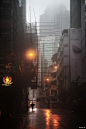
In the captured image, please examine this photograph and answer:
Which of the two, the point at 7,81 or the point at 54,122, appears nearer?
the point at 54,122

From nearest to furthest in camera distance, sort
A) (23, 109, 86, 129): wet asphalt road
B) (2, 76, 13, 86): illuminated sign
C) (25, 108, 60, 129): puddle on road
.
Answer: (23, 109, 86, 129): wet asphalt road → (25, 108, 60, 129): puddle on road → (2, 76, 13, 86): illuminated sign

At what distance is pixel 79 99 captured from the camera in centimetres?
5778

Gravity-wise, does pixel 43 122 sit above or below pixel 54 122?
below

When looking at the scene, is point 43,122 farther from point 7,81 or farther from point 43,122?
point 7,81

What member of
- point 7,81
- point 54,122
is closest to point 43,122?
point 54,122

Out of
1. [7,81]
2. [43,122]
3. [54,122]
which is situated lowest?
[43,122]

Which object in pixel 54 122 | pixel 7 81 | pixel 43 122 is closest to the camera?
pixel 54 122

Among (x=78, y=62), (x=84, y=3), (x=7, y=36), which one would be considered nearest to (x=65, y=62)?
(x=78, y=62)

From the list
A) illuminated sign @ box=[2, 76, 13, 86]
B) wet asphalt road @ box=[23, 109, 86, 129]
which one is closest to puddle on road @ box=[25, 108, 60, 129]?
wet asphalt road @ box=[23, 109, 86, 129]

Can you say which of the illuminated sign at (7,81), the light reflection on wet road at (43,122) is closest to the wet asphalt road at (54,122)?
the light reflection on wet road at (43,122)

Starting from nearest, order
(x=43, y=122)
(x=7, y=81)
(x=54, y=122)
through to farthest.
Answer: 1. (x=54, y=122)
2. (x=43, y=122)
3. (x=7, y=81)

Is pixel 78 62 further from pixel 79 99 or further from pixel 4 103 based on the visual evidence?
pixel 4 103

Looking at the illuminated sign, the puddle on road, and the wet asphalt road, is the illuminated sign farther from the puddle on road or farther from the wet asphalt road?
the puddle on road

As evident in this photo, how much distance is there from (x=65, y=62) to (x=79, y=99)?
119 feet
